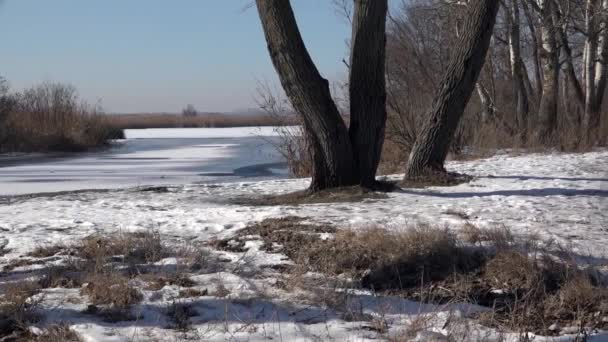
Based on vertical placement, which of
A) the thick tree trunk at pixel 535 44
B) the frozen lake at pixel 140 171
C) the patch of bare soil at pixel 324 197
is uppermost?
the thick tree trunk at pixel 535 44

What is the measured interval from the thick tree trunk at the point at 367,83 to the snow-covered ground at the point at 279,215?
855 mm

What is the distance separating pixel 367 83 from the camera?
→ 9984 mm

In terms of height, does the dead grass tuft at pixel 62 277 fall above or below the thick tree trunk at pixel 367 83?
below

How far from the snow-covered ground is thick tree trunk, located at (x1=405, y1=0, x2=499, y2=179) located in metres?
0.80

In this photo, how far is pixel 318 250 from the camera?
6293 mm

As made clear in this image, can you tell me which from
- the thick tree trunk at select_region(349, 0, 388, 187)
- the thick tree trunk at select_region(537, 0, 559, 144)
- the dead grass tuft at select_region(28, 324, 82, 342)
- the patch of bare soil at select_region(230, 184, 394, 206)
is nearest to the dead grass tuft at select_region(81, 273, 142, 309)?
the dead grass tuft at select_region(28, 324, 82, 342)

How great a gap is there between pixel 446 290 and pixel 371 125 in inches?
196

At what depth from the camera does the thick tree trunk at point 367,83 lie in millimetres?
9898

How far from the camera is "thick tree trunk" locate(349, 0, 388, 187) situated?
990cm

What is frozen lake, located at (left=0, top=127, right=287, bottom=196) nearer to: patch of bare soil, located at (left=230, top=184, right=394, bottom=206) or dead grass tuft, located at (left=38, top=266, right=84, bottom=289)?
patch of bare soil, located at (left=230, top=184, right=394, bottom=206)

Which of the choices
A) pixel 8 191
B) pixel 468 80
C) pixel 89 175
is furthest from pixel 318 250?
pixel 89 175

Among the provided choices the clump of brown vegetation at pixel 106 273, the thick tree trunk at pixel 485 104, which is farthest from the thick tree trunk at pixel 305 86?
the thick tree trunk at pixel 485 104

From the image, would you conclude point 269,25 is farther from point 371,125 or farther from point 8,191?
point 8,191

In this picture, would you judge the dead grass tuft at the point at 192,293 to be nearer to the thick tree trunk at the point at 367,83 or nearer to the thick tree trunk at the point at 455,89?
the thick tree trunk at the point at 367,83
